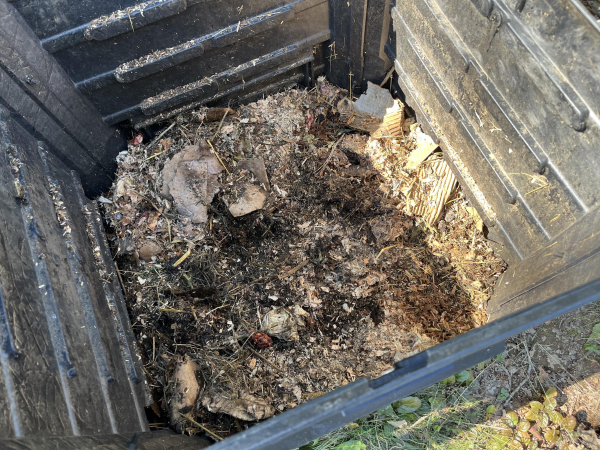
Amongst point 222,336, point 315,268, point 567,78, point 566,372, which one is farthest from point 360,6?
point 566,372

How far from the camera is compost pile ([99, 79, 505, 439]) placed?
259 centimetres

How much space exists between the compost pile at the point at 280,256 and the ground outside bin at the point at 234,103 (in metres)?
0.19

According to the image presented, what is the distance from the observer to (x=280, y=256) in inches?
117

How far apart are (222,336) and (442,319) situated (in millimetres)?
1469

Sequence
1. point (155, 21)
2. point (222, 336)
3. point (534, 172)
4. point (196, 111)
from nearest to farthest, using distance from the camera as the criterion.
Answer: point (534, 172)
point (155, 21)
point (222, 336)
point (196, 111)

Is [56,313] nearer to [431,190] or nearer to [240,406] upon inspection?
[240,406]

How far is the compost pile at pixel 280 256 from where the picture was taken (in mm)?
2586

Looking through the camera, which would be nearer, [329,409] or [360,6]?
[329,409]

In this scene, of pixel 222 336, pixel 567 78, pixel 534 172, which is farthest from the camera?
pixel 222 336

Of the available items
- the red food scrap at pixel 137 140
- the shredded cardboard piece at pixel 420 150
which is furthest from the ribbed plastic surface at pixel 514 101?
the red food scrap at pixel 137 140

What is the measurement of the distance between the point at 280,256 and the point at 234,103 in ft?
4.48

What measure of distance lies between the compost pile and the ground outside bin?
0.19 meters

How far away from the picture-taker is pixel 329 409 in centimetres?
127

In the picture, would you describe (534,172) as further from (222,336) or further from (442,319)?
(222,336)
